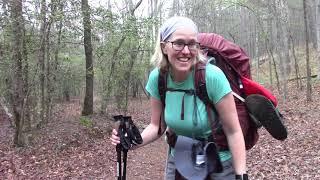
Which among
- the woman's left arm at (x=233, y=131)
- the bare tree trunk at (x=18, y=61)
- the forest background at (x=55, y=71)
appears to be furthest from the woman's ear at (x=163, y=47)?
the bare tree trunk at (x=18, y=61)

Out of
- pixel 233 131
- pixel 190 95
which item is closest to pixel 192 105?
pixel 190 95

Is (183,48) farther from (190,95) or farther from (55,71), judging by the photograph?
(55,71)

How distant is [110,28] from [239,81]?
12206 mm

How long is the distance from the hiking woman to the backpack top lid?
161 millimetres

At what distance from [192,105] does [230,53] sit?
43 centimetres

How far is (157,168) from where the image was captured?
10227 mm

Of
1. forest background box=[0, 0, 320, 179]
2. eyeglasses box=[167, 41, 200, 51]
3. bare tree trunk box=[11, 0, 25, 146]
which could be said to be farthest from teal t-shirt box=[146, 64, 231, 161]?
bare tree trunk box=[11, 0, 25, 146]

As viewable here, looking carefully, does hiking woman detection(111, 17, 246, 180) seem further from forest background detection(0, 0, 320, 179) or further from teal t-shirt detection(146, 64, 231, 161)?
forest background detection(0, 0, 320, 179)

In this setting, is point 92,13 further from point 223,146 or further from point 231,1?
point 223,146

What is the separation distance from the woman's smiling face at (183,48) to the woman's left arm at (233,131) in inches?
12.0

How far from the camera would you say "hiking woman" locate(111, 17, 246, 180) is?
241cm

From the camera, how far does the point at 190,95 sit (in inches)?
98.0

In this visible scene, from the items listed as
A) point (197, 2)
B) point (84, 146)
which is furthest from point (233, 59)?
point (197, 2)

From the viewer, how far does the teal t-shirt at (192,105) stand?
7.82ft
